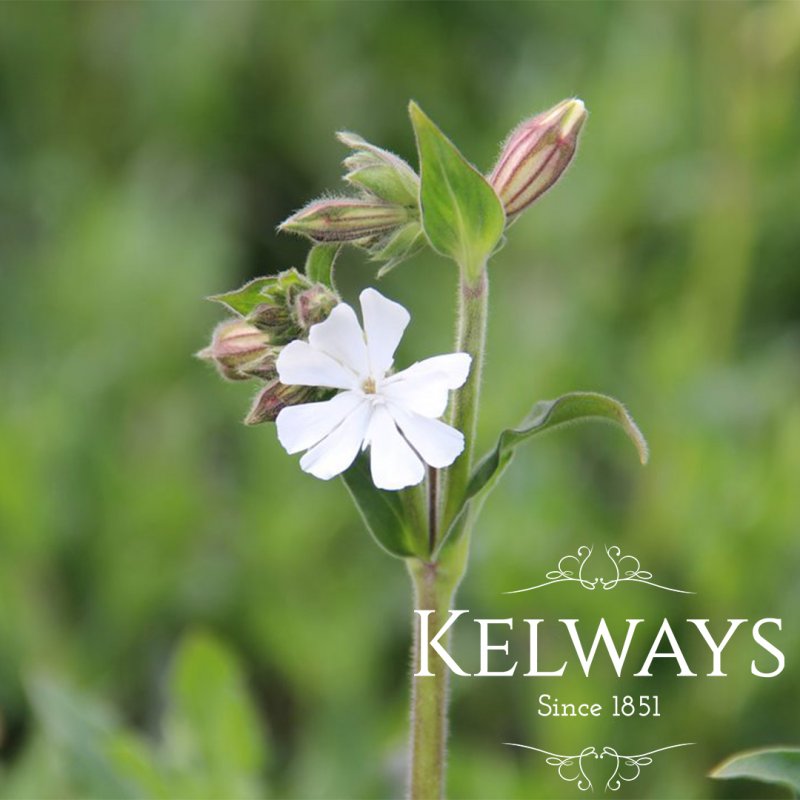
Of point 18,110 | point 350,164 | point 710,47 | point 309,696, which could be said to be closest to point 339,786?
point 309,696

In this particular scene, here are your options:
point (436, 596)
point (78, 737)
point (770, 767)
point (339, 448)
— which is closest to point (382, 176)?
point (339, 448)

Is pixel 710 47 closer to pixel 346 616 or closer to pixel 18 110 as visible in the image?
pixel 346 616

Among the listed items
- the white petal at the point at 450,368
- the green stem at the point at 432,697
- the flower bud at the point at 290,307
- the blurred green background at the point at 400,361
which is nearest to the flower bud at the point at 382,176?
the flower bud at the point at 290,307

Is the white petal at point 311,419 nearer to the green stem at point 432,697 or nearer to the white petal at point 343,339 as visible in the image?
the white petal at point 343,339

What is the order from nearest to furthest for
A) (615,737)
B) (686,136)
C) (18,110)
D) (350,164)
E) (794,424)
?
(350,164), (615,737), (794,424), (686,136), (18,110)

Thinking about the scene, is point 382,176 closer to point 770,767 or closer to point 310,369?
point 310,369
